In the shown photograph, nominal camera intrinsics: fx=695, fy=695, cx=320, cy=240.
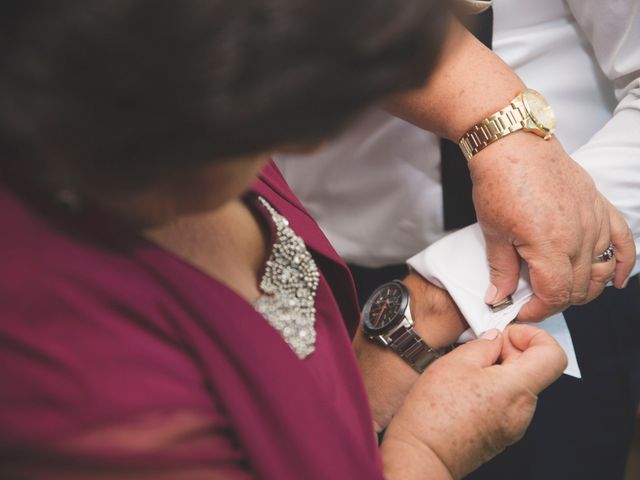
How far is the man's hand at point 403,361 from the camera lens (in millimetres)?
957

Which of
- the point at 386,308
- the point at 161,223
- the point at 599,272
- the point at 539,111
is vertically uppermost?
the point at 161,223

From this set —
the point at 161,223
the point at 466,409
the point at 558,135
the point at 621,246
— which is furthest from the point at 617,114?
the point at 161,223

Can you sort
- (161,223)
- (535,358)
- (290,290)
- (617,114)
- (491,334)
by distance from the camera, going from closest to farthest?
(161,223), (290,290), (535,358), (491,334), (617,114)

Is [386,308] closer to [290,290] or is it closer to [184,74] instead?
[290,290]

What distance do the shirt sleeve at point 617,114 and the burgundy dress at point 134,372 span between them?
1.97 ft

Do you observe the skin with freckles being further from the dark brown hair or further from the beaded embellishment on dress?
the dark brown hair

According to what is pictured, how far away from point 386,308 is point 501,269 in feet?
0.54

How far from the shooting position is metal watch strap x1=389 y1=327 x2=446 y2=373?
95cm

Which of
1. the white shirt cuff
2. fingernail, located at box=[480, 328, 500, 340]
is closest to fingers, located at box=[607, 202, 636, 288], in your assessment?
the white shirt cuff

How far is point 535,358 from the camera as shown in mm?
770

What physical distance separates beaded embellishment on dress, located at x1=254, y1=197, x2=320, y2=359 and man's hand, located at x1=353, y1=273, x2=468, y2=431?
32cm

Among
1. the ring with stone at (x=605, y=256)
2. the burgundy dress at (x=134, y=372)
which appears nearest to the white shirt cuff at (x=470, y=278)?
the ring with stone at (x=605, y=256)

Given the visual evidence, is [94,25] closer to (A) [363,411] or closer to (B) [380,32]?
(B) [380,32]

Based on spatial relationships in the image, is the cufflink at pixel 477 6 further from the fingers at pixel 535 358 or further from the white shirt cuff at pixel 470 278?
the fingers at pixel 535 358
